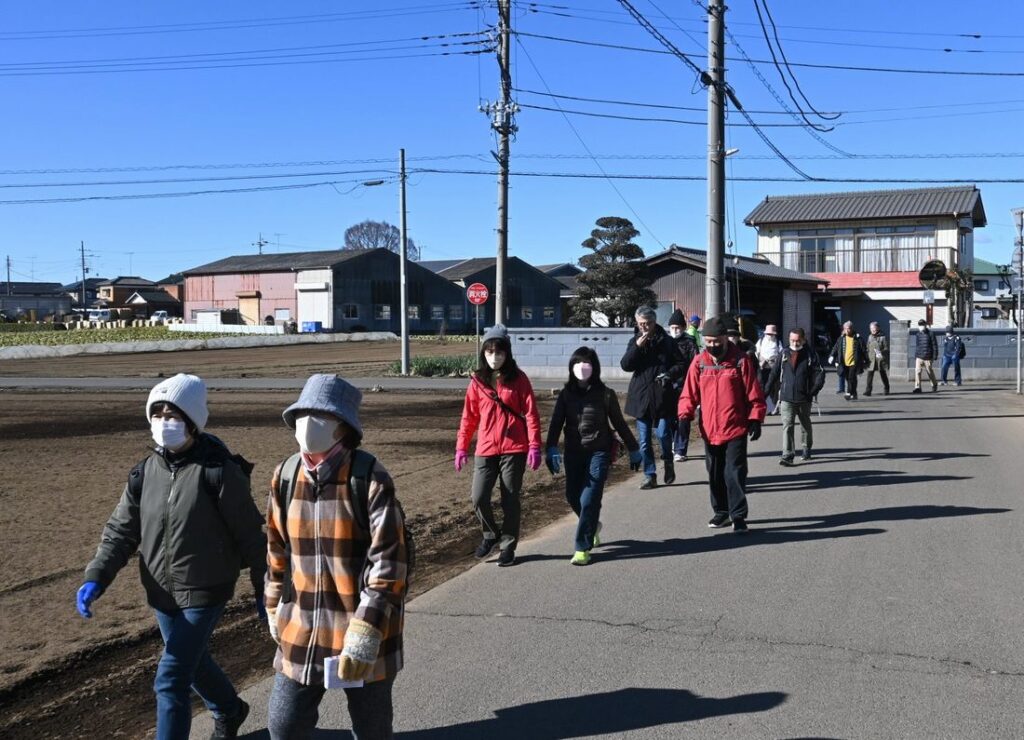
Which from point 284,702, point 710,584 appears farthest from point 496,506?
point 284,702

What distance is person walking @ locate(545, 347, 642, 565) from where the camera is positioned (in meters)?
7.36

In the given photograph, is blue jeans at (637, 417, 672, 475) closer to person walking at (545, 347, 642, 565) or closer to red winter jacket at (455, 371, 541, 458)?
person walking at (545, 347, 642, 565)

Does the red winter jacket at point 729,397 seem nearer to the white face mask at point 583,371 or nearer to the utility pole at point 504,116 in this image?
the white face mask at point 583,371

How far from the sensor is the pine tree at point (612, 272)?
42656 mm

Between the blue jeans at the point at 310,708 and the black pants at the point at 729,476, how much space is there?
536 centimetres

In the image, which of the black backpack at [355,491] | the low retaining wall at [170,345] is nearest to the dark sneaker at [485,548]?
the black backpack at [355,491]

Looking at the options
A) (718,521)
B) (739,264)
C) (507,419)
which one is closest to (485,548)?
(507,419)

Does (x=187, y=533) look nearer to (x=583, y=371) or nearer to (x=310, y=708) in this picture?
(x=310, y=708)

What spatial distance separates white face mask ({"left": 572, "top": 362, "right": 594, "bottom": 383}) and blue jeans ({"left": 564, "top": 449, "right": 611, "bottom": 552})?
1.80ft

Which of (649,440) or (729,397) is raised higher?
(729,397)

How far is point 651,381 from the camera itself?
36.1ft

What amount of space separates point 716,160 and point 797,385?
6522 millimetres

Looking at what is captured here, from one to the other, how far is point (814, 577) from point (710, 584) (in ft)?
2.42

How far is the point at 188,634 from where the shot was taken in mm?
3928
